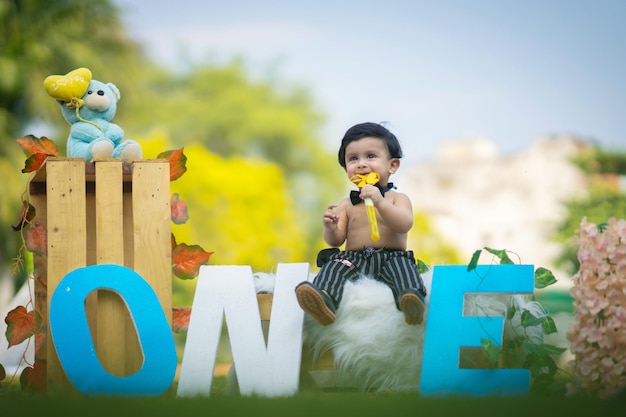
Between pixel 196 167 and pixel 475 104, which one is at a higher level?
pixel 475 104

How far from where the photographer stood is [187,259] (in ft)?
9.66

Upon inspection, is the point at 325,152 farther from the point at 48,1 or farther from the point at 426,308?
the point at 426,308

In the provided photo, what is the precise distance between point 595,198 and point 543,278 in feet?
28.5

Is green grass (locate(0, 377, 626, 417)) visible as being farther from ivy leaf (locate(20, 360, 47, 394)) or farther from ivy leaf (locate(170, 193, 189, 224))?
ivy leaf (locate(170, 193, 189, 224))

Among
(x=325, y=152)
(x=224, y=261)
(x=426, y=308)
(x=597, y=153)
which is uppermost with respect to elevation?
(x=325, y=152)

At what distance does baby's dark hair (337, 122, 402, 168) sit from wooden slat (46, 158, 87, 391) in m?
1.00

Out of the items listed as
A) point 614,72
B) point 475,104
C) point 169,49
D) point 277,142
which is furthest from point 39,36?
point 614,72

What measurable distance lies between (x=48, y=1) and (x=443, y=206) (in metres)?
9.13

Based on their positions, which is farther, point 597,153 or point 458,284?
point 597,153

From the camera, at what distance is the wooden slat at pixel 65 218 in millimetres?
2717

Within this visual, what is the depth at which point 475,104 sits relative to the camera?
707 inches

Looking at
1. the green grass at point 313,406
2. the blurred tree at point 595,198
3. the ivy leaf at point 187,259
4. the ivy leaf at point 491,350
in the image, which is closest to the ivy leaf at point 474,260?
the ivy leaf at point 491,350

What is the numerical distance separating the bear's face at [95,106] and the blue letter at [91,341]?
0.66 meters

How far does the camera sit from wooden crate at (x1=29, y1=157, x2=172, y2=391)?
272 centimetres
